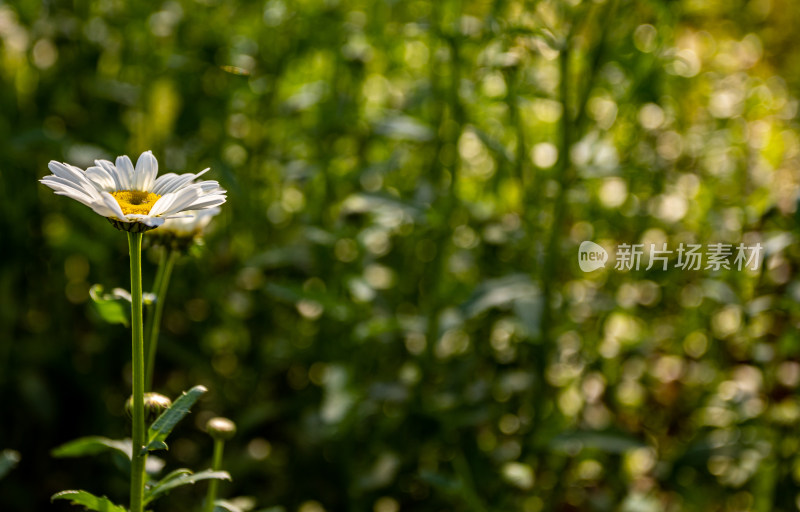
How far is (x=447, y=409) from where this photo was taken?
1.32m

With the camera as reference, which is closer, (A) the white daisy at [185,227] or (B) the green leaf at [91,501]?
(B) the green leaf at [91,501]

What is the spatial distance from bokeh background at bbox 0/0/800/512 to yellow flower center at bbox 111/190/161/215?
1.83ft

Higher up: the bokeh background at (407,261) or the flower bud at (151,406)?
the bokeh background at (407,261)

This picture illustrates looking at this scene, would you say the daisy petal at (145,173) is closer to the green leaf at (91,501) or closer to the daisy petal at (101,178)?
the daisy petal at (101,178)

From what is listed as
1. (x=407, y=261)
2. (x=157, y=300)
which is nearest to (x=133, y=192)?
(x=157, y=300)

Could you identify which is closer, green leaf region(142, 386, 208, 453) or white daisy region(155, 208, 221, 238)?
green leaf region(142, 386, 208, 453)

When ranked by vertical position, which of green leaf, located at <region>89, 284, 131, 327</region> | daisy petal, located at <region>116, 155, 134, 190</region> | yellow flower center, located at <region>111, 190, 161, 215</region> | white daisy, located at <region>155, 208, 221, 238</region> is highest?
daisy petal, located at <region>116, 155, 134, 190</region>

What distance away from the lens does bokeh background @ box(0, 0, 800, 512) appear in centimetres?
131

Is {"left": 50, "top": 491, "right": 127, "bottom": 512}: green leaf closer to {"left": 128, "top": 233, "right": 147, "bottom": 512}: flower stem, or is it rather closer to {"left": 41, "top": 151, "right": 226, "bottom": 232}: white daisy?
{"left": 128, "top": 233, "right": 147, "bottom": 512}: flower stem

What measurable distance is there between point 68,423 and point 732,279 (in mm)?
1340

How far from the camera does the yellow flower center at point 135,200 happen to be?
2.11 feet

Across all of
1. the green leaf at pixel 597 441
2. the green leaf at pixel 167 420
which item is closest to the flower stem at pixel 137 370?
the green leaf at pixel 167 420

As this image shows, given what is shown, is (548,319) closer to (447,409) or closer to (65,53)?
(447,409)

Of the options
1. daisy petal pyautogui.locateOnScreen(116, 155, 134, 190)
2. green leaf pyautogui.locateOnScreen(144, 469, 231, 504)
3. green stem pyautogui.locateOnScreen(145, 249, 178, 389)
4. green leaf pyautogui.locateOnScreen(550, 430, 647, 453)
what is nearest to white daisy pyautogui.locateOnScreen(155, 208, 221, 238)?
green stem pyautogui.locateOnScreen(145, 249, 178, 389)
